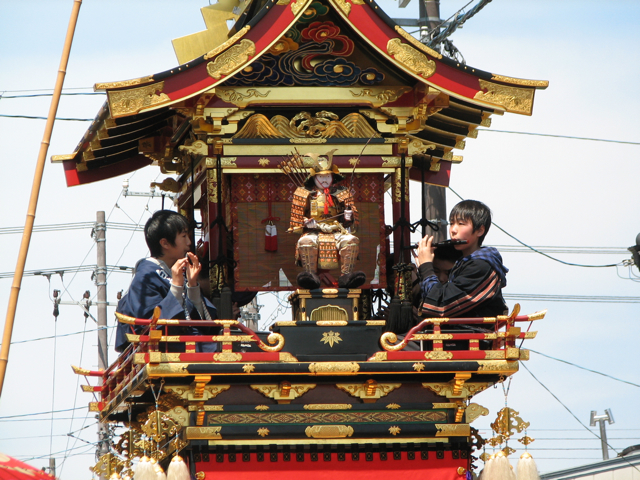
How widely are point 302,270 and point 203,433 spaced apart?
2.26 meters

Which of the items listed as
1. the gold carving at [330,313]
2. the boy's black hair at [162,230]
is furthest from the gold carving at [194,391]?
the boy's black hair at [162,230]

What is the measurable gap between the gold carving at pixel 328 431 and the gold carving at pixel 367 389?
13.6 inches

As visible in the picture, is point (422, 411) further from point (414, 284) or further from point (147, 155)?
point (147, 155)

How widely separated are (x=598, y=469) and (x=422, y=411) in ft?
40.2

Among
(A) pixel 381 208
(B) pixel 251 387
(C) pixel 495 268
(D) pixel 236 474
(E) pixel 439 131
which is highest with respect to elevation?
(E) pixel 439 131

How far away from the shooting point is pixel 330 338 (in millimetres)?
11969

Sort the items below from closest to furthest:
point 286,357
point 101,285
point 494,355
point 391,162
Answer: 1. point 286,357
2. point 494,355
3. point 391,162
4. point 101,285

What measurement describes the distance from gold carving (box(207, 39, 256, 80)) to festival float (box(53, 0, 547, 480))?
2cm

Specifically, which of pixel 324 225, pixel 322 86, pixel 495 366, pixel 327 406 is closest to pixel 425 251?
pixel 324 225

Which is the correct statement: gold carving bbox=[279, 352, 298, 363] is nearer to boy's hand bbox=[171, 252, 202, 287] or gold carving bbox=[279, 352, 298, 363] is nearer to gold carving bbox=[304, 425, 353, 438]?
gold carving bbox=[304, 425, 353, 438]

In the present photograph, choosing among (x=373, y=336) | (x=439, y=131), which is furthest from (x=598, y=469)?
(x=373, y=336)

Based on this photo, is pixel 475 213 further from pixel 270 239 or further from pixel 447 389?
pixel 270 239

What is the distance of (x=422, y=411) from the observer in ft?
40.3

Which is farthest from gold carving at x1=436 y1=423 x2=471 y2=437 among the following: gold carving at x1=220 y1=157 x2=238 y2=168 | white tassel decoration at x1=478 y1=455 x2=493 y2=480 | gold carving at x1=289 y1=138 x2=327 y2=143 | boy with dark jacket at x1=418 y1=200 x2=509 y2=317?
gold carving at x1=220 y1=157 x2=238 y2=168
